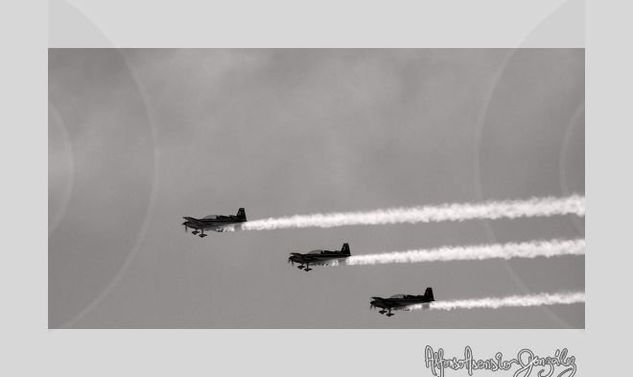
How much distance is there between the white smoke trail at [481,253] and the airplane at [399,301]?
32.2 ft

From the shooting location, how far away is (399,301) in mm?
166125

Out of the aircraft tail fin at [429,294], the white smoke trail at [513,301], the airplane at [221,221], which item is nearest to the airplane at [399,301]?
the aircraft tail fin at [429,294]

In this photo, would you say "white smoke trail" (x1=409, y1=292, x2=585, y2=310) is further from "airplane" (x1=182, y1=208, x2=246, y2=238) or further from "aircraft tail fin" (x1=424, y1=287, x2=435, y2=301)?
"airplane" (x1=182, y1=208, x2=246, y2=238)

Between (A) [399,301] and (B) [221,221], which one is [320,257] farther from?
(A) [399,301]

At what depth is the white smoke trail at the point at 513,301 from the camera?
15088 cm

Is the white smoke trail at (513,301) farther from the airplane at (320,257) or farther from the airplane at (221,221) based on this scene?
the airplane at (221,221)

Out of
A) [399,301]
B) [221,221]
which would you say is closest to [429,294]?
[399,301]

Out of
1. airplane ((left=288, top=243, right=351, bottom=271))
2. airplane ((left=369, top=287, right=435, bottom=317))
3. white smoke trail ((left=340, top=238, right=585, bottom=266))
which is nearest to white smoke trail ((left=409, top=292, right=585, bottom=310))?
airplane ((left=369, top=287, right=435, bottom=317))

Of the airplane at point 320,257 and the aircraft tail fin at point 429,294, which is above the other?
the airplane at point 320,257

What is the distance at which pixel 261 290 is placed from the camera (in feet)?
604

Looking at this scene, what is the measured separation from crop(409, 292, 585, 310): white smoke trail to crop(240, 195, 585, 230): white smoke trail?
932 centimetres

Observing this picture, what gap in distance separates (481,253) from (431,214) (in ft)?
20.1

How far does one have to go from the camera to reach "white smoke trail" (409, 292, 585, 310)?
15088 centimetres

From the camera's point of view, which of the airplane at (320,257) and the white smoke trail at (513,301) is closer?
the white smoke trail at (513,301)
